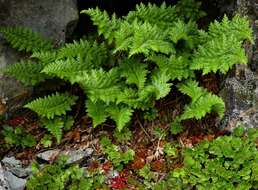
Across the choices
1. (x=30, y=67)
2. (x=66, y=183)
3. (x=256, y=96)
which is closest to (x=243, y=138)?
(x=256, y=96)

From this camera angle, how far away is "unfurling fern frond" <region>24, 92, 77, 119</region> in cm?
684

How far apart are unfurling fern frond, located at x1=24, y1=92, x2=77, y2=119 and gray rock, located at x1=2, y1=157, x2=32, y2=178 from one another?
73 centimetres

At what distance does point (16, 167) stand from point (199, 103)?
2.59 meters

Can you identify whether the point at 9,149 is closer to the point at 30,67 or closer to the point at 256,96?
the point at 30,67

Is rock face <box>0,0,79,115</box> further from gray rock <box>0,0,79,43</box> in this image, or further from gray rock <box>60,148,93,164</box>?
gray rock <box>60,148,93,164</box>

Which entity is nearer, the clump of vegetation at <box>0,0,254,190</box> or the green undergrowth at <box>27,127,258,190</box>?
the green undergrowth at <box>27,127,258,190</box>

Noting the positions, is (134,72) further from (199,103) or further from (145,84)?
(199,103)

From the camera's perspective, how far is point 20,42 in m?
7.11

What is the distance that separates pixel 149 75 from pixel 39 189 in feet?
6.79

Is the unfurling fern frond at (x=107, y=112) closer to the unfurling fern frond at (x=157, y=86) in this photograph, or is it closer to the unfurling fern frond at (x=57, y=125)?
the unfurling fern frond at (x=157, y=86)

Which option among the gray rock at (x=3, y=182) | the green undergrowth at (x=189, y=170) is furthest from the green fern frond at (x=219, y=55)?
the gray rock at (x=3, y=182)

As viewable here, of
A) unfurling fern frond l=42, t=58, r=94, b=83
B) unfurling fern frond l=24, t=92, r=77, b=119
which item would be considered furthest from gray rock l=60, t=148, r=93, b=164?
unfurling fern frond l=42, t=58, r=94, b=83

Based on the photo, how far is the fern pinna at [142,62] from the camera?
6461mm

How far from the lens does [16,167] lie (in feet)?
22.4
